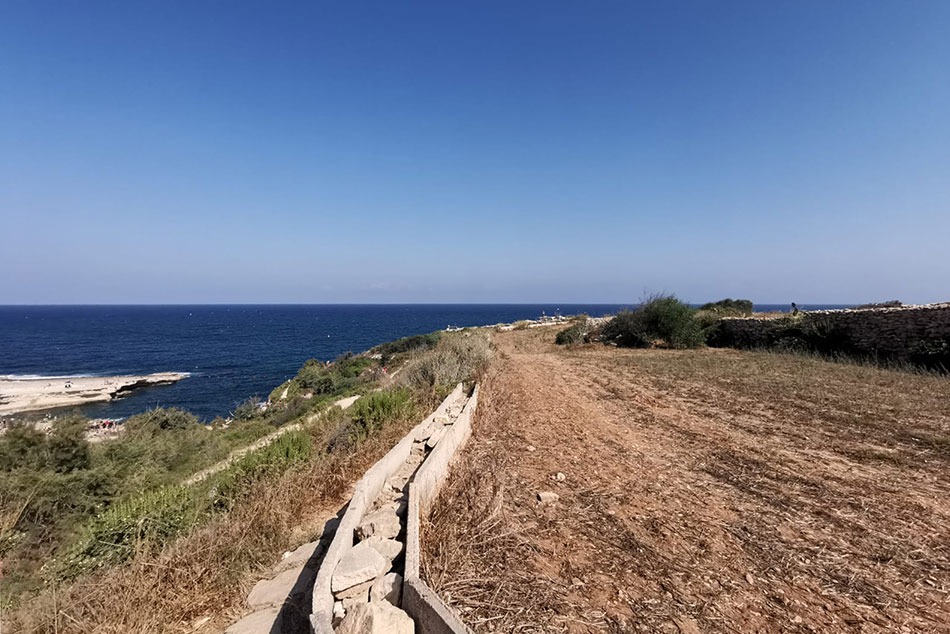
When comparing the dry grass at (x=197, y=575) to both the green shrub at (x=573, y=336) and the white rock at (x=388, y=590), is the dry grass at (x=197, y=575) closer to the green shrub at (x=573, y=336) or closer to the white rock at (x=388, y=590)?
the white rock at (x=388, y=590)

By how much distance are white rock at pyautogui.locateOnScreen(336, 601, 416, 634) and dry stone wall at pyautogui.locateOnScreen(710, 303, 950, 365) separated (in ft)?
54.4

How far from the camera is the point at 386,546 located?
3.71 metres

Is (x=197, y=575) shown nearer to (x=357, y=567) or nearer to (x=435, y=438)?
(x=357, y=567)

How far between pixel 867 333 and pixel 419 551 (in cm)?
1808

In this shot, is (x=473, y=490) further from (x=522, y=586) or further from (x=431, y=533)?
(x=522, y=586)

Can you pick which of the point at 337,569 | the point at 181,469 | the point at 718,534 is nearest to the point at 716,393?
the point at 718,534

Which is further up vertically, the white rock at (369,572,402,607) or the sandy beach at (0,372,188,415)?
the white rock at (369,572,402,607)

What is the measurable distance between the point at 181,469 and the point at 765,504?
39.1 feet

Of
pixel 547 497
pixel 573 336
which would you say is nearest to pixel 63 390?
pixel 573 336

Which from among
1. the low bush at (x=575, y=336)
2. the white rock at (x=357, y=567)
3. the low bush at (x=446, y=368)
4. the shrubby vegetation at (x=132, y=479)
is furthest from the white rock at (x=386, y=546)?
the low bush at (x=575, y=336)

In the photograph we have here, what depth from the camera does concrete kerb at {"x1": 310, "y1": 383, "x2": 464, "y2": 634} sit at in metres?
2.84

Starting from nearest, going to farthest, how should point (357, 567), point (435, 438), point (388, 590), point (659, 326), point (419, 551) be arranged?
point (388, 590)
point (357, 567)
point (419, 551)
point (435, 438)
point (659, 326)

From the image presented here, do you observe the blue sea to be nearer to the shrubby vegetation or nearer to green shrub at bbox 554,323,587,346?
green shrub at bbox 554,323,587,346

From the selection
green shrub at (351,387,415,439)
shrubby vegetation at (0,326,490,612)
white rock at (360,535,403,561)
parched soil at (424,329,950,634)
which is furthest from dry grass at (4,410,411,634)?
green shrub at (351,387,415,439)
